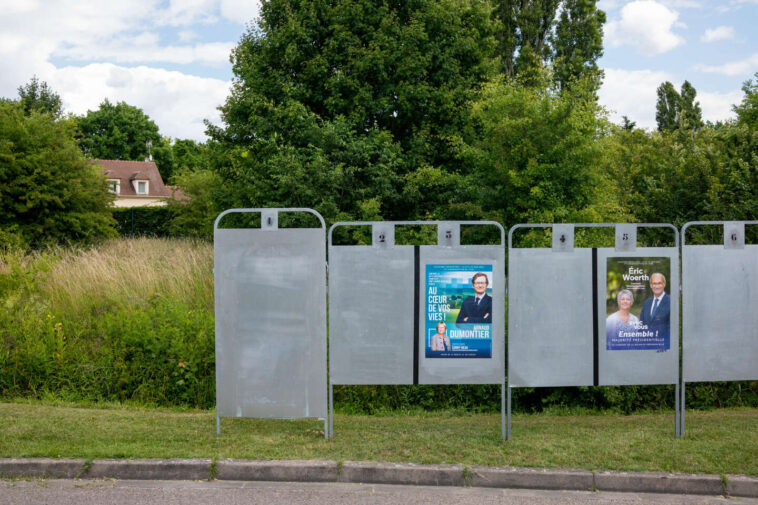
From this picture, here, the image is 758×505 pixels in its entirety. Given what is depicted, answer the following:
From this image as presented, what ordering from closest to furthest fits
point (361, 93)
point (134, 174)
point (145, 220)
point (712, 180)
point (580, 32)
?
point (712, 180)
point (361, 93)
point (580, 32)
point (145, 220)
point (134, 174)

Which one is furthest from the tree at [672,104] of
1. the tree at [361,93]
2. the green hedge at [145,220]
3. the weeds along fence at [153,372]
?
the weeds along fence at [153,372]

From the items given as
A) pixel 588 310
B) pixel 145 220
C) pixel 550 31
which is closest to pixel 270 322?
pixel 588 310

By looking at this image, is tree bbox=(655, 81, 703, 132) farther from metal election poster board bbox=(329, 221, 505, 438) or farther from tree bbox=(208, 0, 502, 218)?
metal election poster board bbox=(329, 221, 505, 438)

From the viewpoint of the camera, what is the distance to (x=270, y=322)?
5.69 m

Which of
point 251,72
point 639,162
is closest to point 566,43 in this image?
point 639,162

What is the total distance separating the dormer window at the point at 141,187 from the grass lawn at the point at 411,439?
211ft

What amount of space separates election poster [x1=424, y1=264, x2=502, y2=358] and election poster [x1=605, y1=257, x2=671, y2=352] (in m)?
1.17

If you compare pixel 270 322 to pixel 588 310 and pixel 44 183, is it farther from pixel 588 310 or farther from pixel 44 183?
pixel 44 183

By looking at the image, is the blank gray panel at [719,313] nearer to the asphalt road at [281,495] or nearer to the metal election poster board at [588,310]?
the metal election poster board at [588,310]

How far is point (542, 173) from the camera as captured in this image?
11602mm

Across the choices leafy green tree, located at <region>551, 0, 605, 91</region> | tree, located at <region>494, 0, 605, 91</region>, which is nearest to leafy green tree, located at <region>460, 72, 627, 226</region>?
tree, located at <region>494, 0, 605, 91</region>

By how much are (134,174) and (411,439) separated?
67741mm

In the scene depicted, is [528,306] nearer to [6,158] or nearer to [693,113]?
[6,158]

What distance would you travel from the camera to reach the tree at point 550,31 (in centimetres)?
2716
